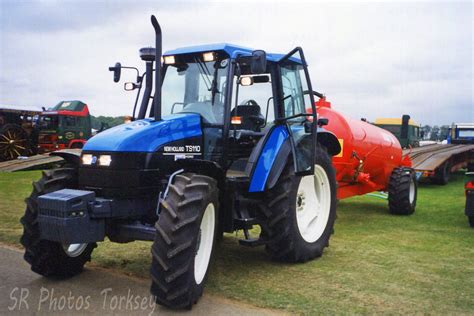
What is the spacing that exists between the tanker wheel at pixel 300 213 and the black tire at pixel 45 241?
220 centimetres

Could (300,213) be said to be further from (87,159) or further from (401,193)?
(401,193)

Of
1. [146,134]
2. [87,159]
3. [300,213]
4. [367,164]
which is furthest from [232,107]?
[367,164]

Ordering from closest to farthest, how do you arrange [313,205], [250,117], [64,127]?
[250,117] → [313,205] → [64,127]

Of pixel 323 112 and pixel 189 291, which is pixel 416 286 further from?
pixel 323 112

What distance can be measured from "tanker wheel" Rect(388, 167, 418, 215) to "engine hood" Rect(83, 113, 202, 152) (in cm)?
589

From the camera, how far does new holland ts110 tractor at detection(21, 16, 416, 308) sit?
14.3ft

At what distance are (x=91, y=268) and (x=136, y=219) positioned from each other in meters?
1.14

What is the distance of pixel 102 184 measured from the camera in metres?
4.84

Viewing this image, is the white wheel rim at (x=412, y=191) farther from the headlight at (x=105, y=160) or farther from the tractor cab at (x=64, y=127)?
the tractor cab at (x=64, y=127)

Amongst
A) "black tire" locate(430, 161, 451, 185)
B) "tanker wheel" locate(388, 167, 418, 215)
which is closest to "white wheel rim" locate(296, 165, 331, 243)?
"tanker wheel" locate(388, 167, 418, 215)

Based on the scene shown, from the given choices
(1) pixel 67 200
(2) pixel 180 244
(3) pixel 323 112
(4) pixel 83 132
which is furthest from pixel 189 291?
(4) pixel 83 132

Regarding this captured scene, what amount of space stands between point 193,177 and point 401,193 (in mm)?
6513

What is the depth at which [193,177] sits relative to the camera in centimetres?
455

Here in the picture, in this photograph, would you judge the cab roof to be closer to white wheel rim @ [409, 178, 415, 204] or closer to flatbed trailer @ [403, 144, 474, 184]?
white wheel rim @ [409, 178, 415, 204]
